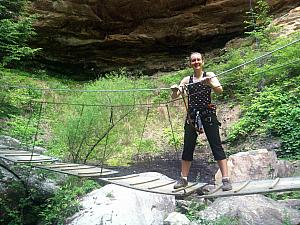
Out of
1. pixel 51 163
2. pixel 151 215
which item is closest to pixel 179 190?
pixel 151 215

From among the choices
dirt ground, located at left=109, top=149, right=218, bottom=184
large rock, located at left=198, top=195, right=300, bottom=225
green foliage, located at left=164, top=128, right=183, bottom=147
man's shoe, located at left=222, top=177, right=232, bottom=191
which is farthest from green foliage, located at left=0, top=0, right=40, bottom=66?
man's shoe, located at left=222, top=177, right=232, bottom=191

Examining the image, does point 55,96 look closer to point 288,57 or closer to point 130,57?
point 130,57

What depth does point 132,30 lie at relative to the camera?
11648 mm

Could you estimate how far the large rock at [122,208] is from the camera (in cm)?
389

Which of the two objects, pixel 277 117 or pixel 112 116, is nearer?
pixel 112 116

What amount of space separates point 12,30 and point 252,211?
4.09 meters

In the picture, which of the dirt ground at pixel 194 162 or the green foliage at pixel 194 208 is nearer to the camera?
the green foliage at pixel 194 208

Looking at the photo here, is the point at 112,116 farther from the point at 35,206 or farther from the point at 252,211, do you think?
the point at 252,211

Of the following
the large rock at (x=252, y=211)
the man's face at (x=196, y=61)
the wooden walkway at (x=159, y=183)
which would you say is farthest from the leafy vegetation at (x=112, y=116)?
the man's face at (x=196, y=61)

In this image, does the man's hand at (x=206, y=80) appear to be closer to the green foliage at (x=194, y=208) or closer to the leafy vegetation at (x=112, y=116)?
the leafy vegetation at (x=112, y=116)

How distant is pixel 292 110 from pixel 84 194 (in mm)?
3360

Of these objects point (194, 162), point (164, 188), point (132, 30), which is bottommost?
point (164, 188)

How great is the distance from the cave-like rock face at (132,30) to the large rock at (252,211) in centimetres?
770

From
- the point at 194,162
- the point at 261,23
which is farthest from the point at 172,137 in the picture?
the point at 261,23
